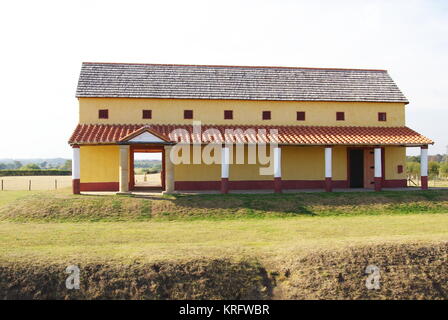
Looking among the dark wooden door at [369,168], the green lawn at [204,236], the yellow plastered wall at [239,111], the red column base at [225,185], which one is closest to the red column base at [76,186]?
the yellow plastered wall at [239,111]

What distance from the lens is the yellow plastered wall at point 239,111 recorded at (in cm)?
2505

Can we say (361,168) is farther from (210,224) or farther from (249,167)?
(210,224)

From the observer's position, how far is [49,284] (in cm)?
1033

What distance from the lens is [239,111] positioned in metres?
26.0

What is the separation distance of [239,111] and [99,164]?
8.69 metres

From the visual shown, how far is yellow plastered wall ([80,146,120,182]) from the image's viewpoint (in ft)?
80.8

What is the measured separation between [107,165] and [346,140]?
13631 mm

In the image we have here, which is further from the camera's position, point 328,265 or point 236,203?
point 236,203

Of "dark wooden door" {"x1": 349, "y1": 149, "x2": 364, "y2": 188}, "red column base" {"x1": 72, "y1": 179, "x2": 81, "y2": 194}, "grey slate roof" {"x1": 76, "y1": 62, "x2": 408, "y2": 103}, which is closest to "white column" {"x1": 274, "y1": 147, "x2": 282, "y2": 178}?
"grey slate roof" {"x1": 76, "y1": 62, "x2": 408, "y2": 103}

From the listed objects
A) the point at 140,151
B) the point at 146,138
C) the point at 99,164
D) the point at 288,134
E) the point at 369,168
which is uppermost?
the point at 288,134

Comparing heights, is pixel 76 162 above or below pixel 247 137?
below

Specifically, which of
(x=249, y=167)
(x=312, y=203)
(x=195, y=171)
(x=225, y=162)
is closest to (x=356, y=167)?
(x=249, y=167)
